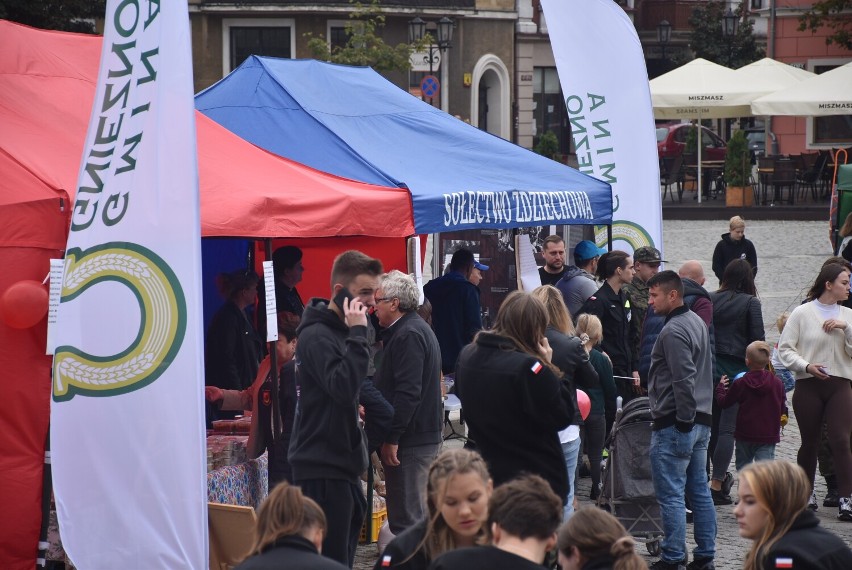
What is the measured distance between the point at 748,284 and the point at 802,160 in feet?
65.5

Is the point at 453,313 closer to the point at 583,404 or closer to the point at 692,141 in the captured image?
the point at 583,404

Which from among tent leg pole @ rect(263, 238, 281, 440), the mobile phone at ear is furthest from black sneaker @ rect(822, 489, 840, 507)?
the mobile phone at ear

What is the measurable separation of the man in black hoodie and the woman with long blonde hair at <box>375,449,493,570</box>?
55.6 inches

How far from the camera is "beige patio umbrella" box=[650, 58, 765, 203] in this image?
86.8ft

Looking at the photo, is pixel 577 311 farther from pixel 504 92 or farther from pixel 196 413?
pixel 504 92

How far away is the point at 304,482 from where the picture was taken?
6.02m

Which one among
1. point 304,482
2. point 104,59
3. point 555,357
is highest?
point 104,59

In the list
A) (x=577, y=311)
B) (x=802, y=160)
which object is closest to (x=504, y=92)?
(x=802, y=160)

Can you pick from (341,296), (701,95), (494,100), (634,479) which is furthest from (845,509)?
(494,100)

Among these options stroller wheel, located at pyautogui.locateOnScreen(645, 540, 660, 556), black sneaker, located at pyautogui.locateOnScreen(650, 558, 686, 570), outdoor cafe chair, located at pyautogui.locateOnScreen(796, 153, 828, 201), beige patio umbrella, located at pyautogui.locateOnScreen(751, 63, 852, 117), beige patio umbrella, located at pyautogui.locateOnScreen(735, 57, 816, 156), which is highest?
beige patio umbrella, located at pyautogui.locateOnScreen(735, 57, 816, 156)

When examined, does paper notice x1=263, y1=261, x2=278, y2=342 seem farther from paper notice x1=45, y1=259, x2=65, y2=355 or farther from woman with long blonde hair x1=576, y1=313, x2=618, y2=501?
woman with long blonde hair x1=576, y1=313, x2=618, y2=501

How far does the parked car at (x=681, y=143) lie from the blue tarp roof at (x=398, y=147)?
75.2 feet

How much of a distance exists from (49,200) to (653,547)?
415cm

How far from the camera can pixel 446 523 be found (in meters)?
4.52
